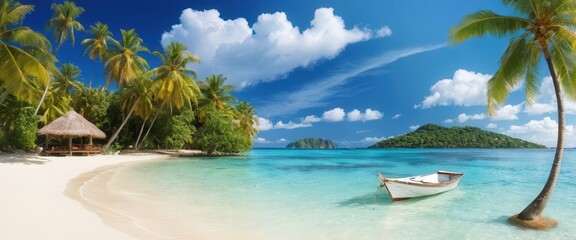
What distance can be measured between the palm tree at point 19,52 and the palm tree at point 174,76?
387 inches

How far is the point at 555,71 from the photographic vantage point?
7.05 meters

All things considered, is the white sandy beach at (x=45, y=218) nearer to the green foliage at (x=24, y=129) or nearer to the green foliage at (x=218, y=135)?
the green foliage at (x=24, y=129)

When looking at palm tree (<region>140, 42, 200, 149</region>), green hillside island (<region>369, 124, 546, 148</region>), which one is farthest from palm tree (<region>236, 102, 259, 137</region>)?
green hillside island (<region>369, 124, 546, 148</region>)

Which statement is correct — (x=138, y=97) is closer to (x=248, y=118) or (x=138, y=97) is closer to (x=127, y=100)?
(x=127, y=100)

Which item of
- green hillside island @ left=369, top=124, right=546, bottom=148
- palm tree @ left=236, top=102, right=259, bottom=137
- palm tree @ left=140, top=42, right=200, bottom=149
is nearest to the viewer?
palm tree @ left=140, top=42, right=200, bottom=149

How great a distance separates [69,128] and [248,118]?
73.8ft

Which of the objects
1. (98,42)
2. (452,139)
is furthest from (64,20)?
(452,139)

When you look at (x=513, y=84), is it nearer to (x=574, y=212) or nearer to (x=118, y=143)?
(x=574, y=212)

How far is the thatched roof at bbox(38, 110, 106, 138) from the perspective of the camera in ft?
69.3

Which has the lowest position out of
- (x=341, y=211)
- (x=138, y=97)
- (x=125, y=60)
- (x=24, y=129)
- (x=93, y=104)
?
(x=341, y=211)

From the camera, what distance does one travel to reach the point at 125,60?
85.3 feet

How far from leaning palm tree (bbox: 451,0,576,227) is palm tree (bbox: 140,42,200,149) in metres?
21.4

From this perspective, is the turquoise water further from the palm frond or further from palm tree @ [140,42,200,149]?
palm tree @ [140,42,200,149]

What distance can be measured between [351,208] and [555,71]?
210 inches
